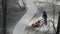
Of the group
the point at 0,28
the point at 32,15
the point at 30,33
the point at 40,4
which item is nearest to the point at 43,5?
the point at 40,4

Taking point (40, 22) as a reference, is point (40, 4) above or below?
A: above

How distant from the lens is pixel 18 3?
2.88 ft

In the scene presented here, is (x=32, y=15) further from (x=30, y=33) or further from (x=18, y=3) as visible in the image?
(x=18, y=3)

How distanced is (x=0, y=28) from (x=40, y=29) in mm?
480

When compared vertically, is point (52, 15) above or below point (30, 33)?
above

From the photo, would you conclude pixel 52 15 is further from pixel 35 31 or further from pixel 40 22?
pixel 35 31

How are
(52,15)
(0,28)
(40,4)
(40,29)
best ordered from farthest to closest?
(40,4), (40,29), (52,15), (0,28)

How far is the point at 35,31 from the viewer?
1.04m

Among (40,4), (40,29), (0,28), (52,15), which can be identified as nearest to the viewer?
(0,28)

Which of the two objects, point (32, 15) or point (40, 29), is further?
point (32, 15)

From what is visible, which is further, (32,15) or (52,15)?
(32,15)

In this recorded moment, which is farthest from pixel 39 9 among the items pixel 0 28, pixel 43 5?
pixel 0 28

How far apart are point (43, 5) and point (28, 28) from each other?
0.79ft

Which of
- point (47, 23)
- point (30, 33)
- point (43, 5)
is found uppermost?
point (43, 5)
